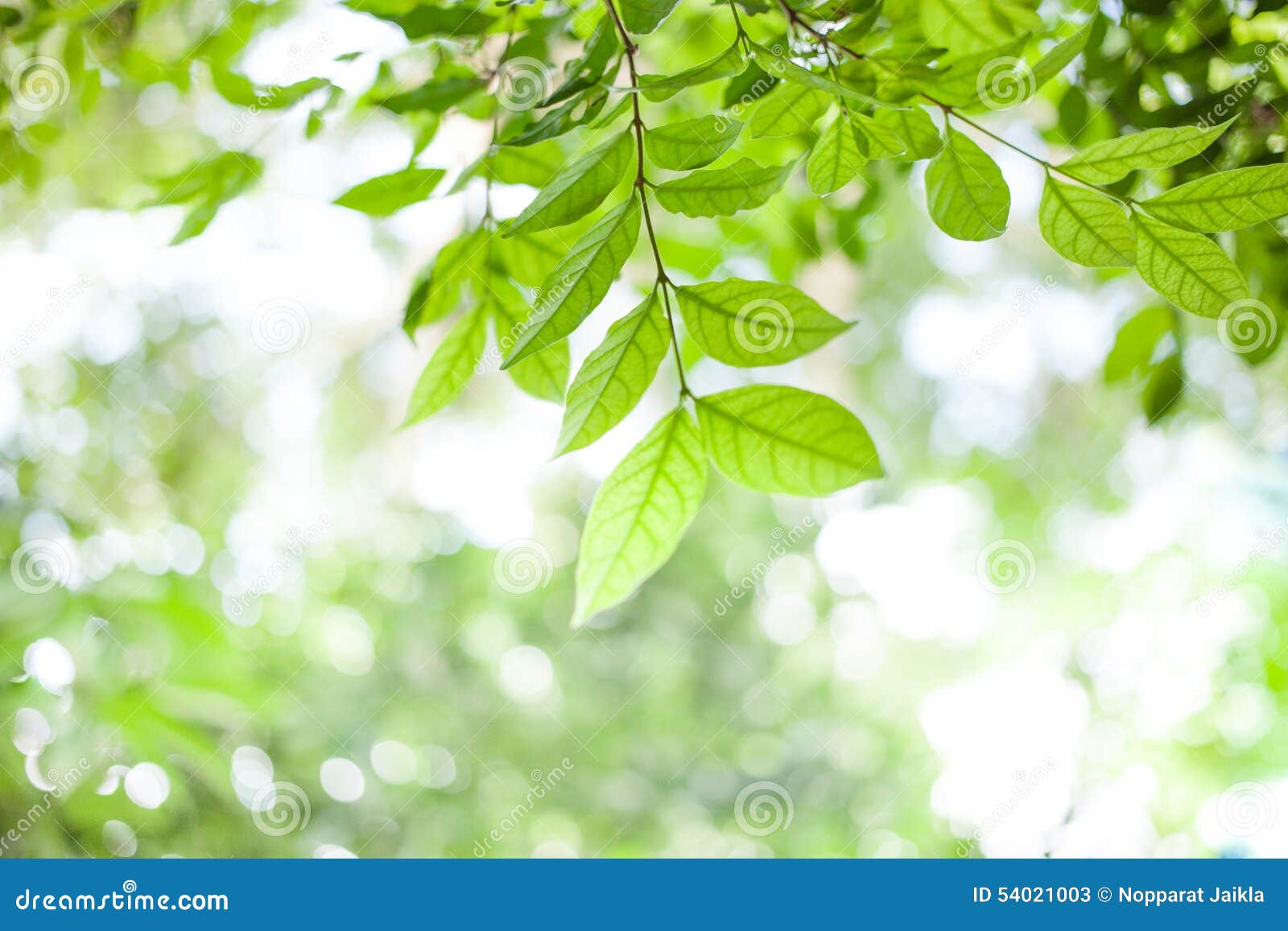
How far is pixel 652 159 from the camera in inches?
12.9

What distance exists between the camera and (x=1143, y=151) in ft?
1.07

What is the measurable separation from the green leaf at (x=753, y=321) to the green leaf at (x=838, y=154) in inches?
1.8

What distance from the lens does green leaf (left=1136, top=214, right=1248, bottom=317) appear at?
12.8 inches

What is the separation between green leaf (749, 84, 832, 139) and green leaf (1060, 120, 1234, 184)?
0.34 feet

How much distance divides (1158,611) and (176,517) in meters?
2.64

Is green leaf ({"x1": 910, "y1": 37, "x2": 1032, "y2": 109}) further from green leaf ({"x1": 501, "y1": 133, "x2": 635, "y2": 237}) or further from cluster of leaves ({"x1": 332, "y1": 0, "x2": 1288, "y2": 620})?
green leaf ({"x1": 501, "y1": 133, "x2": 635, "y2": 237})

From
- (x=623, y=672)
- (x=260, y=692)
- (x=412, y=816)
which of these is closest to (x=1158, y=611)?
(x=623, y=672)

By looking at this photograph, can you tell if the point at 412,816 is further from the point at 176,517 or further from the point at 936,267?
the point at 936,267

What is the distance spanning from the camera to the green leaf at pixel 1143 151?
320 millimetres

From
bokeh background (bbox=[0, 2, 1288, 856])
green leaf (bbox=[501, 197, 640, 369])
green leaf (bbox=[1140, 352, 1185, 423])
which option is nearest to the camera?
green leaf (bbox=[501, 197, 640, 369])

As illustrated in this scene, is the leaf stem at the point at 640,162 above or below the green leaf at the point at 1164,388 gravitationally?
above

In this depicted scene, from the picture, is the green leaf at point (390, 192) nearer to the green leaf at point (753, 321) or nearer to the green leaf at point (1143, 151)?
the green leaf at point (753, 321)

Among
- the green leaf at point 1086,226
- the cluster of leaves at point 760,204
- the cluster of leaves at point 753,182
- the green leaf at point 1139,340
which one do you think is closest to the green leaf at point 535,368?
the cluster of leaves at point 753,182

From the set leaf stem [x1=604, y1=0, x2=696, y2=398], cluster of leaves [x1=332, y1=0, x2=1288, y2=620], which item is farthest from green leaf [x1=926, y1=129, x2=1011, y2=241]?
leaf stem [x1=604, y1=0, x2=696, y2=398]
